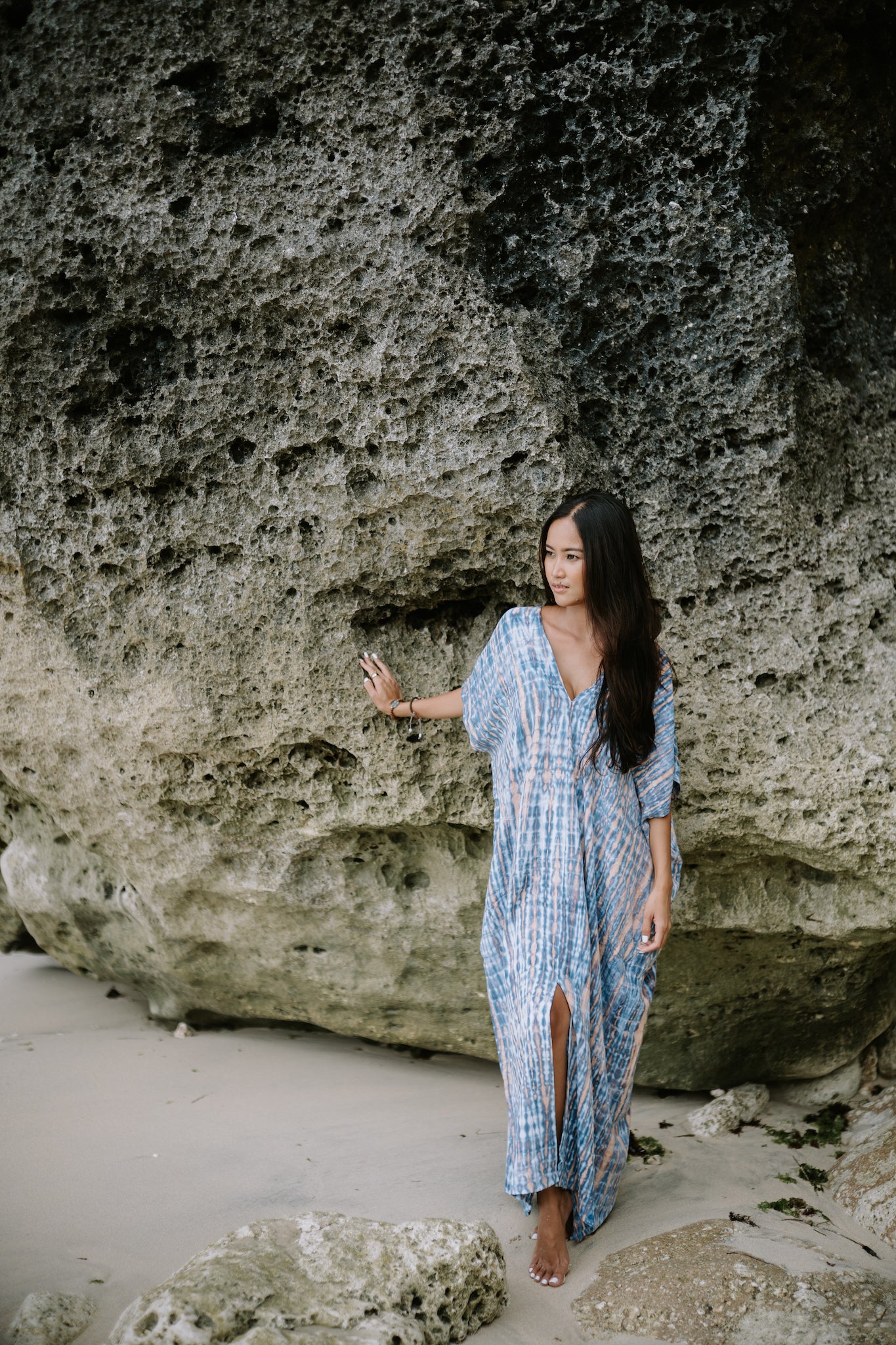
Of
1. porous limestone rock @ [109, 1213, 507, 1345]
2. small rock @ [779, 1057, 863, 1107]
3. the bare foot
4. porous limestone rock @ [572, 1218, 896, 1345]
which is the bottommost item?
small rock @ [779, 1057, 863, 1107]

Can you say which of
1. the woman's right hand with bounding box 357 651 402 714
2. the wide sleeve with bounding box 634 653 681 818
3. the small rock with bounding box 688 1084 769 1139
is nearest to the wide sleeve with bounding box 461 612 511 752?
the woman's right hand with bounding box 357 651 402 714

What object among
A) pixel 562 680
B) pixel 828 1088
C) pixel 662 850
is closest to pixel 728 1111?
pixel 828 1088

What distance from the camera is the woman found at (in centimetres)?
263

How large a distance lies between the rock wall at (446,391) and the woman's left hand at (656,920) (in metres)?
0.36

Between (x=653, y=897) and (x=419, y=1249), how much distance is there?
39.6 inches

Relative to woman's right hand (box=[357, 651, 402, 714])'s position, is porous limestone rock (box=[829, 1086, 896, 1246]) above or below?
below

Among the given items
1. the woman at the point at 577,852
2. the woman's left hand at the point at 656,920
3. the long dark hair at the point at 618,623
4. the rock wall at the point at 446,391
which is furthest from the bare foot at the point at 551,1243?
the long dark hair at the point at 618,623

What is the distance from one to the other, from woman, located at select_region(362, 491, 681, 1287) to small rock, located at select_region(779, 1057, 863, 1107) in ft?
3.36

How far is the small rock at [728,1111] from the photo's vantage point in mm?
3273

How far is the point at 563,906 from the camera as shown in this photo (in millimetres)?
2662

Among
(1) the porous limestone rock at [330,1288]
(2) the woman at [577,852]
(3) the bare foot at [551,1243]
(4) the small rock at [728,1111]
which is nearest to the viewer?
(1) the porous limestone rock at [330,1288]

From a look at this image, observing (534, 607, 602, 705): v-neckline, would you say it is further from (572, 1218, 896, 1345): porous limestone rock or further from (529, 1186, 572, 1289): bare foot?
(572, 1218, 896, 1345): porous limestone rock

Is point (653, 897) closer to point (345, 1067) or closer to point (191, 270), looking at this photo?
point (345, 1067)

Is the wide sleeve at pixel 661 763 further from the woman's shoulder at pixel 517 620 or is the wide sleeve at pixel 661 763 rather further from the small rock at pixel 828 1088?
the small rock at pixel 828 1088
